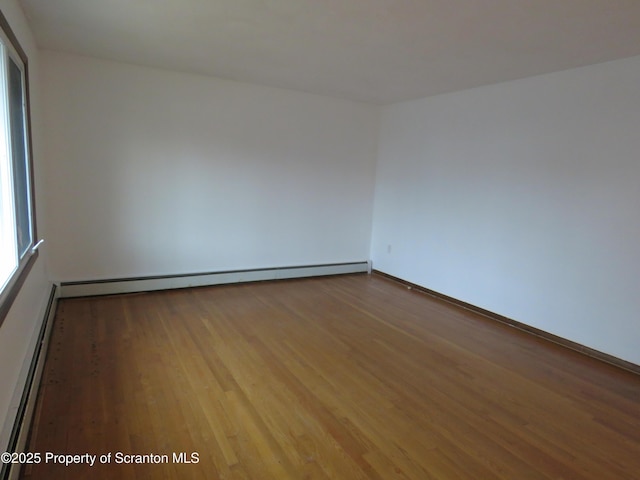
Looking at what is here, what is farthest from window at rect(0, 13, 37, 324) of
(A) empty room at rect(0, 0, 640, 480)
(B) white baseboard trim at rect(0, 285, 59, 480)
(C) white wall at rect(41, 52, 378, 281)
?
(C) white wall at rect(41, 52, 378, 281)

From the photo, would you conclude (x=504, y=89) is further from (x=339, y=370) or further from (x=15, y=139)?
(x=15, y=139)

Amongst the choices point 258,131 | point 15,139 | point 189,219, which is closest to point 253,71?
point 258,131

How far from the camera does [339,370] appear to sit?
2875 millimetres

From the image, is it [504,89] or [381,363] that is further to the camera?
[504,89]

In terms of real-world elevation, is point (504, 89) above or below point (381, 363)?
above

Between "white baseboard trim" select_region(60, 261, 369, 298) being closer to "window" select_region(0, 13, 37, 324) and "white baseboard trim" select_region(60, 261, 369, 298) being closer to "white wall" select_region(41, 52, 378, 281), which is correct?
"white wall" select_region(41, 52, 378, 281)

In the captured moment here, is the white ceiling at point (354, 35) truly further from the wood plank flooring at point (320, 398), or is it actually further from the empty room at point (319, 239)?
the wood plank flooring at point (320, 398)

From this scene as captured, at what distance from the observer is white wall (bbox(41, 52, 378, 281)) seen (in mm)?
3949

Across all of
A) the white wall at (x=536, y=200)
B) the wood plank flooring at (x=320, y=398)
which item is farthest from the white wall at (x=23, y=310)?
the white wall at (x=536, y=200)

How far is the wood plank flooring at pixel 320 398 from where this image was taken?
6.45 ft

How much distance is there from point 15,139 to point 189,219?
2.10 metres

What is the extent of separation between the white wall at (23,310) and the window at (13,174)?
0.12 meters

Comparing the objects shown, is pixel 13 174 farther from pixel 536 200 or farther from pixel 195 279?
pixel 536 200

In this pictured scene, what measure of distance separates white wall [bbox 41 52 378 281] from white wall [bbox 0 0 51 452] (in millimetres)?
381
